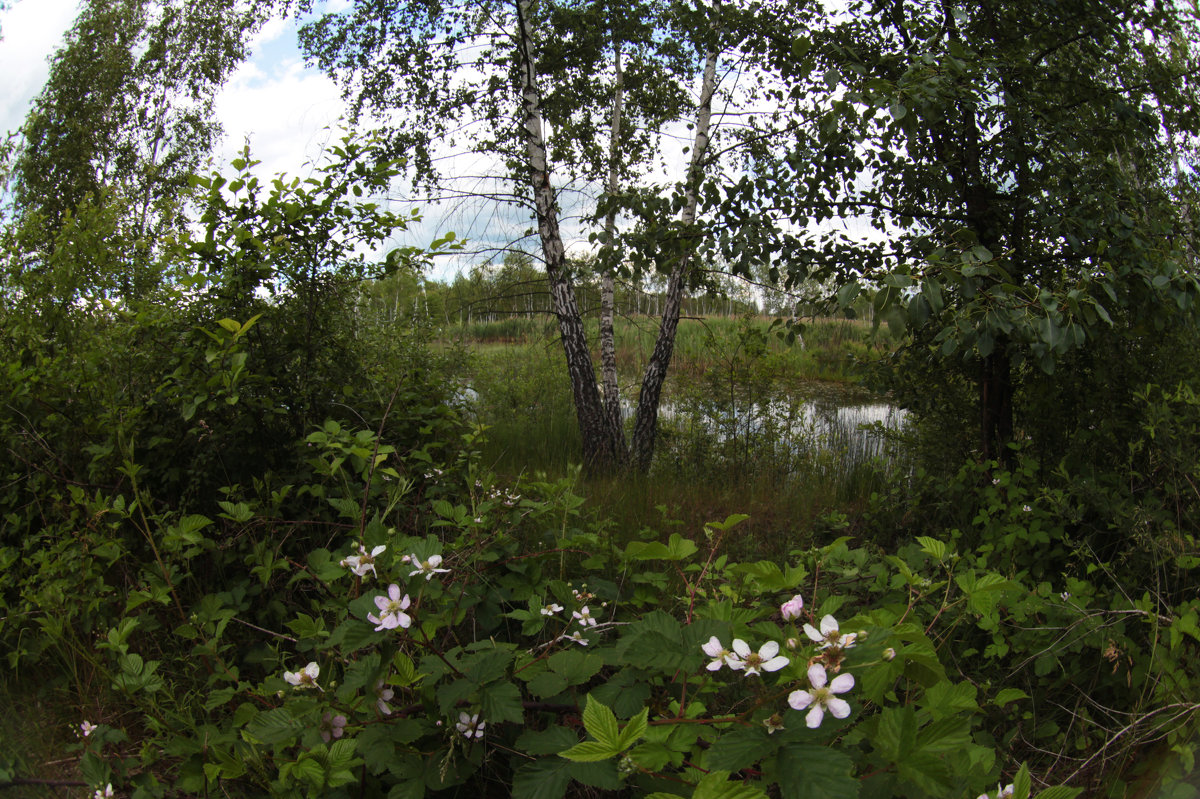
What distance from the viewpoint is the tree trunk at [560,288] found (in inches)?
197

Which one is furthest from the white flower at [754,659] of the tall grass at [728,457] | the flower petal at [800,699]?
the tall grass at [728,457]

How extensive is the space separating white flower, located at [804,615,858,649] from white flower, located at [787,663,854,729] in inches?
1.8

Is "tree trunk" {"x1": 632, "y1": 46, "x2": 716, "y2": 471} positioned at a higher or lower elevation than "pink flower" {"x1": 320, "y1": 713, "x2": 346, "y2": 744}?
higher

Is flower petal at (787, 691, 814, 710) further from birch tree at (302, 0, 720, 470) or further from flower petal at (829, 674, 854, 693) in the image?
birch tree at (302, 0, 720, 470)

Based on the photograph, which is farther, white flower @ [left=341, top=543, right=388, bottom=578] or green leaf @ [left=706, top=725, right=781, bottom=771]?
white flower @ [left=341, top=543, right=388, bottom=578]

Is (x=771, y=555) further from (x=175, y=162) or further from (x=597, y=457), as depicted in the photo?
(x=175, y=162)

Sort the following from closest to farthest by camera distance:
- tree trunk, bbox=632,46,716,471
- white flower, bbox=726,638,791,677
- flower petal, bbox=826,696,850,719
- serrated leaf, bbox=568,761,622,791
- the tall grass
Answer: flower petal, bbox=826,696,850,719 < white flower, bbox=726,638,791,677 < serrated leaf, bbox=568,761,622,791 < the tall grass < tree trunk, bbox=632,46,716,471

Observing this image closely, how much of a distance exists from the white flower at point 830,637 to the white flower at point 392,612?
2.26ft

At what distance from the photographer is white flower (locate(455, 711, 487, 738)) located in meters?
1.23

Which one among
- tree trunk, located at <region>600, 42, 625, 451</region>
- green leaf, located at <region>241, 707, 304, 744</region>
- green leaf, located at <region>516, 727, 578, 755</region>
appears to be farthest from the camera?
tree trunk, located at <region>600, 42, 625, 451</region>

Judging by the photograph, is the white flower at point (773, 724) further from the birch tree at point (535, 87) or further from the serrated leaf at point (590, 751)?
the birch tree at point (535, 87)

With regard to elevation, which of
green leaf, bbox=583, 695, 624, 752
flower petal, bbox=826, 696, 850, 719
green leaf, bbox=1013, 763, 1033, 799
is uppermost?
flower petal, bbox=826, 696, 850, 719

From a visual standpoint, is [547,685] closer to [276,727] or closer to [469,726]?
[469,726]

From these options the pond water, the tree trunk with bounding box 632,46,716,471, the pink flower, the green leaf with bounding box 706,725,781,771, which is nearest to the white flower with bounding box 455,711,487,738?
the pink flower
